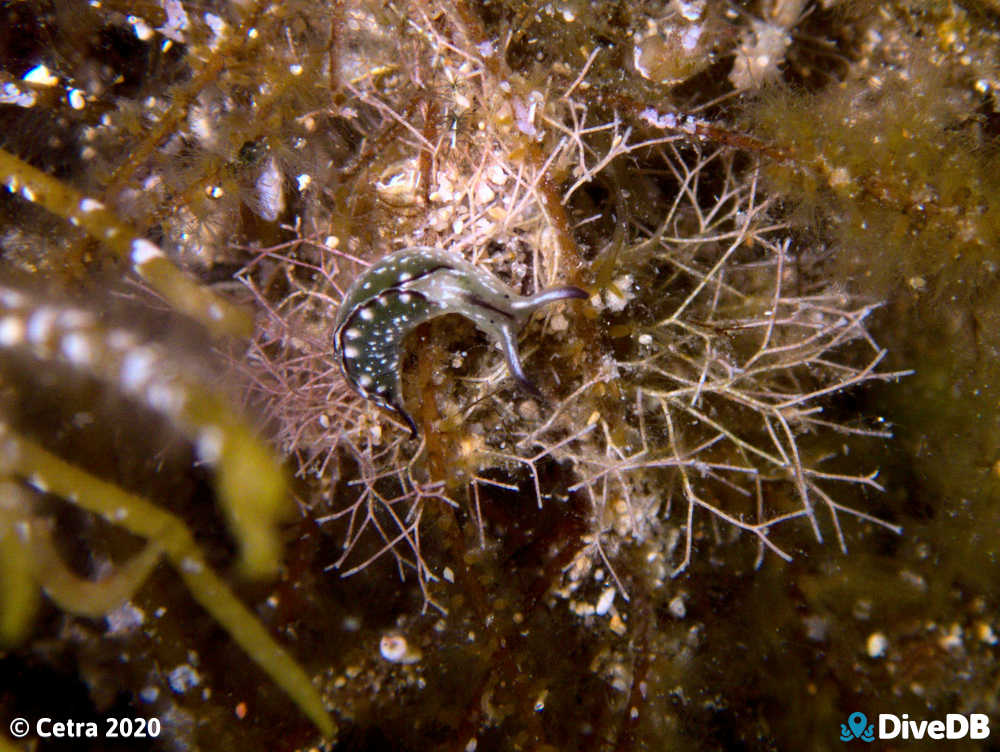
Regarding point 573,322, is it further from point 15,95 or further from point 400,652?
point 15,95

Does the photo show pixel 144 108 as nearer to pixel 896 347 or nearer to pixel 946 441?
pixel 896 347

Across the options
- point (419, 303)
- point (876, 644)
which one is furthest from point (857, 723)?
point (419, 303)

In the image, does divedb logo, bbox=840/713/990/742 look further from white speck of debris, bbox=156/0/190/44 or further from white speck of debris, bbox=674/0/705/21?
white speck of debris, bbox=156/0/190/44

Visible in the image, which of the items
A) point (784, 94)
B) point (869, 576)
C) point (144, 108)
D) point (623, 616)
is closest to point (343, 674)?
point (623, 616)

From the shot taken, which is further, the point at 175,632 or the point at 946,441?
the point at 175,632

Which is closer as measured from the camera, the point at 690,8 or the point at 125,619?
the point at 690,8

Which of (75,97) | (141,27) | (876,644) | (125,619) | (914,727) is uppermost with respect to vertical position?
(141,27)
